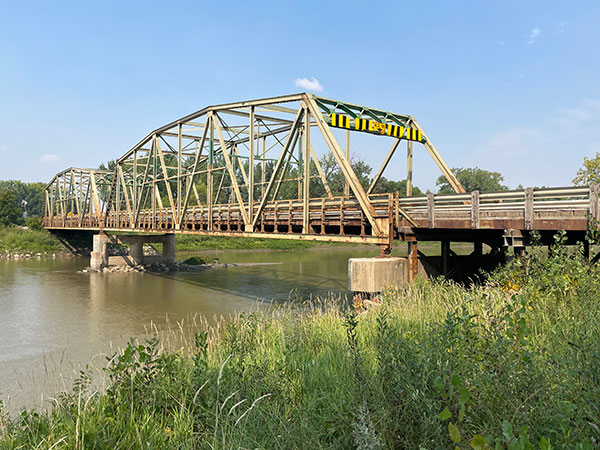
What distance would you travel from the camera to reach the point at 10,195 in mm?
64312

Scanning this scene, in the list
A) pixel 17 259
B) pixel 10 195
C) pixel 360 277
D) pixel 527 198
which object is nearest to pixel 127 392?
pixel 360 277

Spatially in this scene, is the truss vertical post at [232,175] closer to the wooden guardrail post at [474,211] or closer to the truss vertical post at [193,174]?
the truss vertical post at [193,174]

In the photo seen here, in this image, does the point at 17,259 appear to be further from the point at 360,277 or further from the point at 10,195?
the point at 360,277

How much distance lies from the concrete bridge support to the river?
2.18 m

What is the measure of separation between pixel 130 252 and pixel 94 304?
1814cm

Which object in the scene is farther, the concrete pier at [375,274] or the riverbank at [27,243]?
the riverbank at [27,243]

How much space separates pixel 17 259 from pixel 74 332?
4077 centimetres

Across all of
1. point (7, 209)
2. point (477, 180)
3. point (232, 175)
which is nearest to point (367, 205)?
point (232, 175)

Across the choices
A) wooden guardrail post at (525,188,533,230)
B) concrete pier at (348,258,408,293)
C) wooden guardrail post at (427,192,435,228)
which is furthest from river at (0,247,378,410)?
wooden guardrail post at (525,188,533,230)

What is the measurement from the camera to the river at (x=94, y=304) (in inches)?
433

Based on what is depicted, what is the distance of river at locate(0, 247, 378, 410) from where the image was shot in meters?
11.0

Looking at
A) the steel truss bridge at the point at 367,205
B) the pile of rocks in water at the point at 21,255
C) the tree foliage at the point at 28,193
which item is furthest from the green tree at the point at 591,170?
the tree foliage at the point at 28,193

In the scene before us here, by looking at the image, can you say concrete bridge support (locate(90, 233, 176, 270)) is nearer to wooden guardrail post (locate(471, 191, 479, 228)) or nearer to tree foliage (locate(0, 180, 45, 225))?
wooden guardrail post (locate(471, 191, 479, 228))

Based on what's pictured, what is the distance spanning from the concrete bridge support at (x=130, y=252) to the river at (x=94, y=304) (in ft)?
7.16
